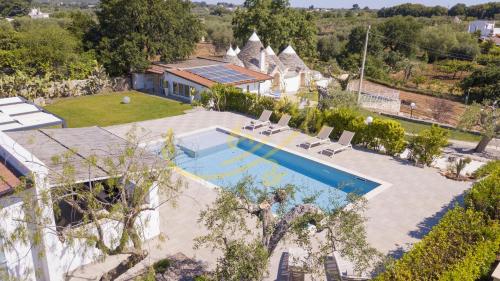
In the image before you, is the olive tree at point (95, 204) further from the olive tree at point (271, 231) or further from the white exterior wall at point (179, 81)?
the white exterior wall at point (179, 81)

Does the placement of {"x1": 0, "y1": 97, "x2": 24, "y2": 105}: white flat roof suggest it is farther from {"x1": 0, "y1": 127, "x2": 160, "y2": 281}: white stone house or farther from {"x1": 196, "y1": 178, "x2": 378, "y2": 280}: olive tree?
{"x1": 196, "y1": 178, "x2": 378, "y2": 280}: olive tree

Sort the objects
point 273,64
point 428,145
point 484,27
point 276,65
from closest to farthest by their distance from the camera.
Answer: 1. point 428,145
2. point 276,65
3. point 273,64
4. point 484,27

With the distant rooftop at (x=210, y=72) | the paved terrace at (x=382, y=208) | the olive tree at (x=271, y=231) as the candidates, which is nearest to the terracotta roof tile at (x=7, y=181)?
the paved terrace at (x=382, y=208)

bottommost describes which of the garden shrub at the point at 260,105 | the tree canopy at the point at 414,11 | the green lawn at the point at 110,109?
the green lawn at the point at 110,109

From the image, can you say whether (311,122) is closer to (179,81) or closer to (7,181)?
(179,81)

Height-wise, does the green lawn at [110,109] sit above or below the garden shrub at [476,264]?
below

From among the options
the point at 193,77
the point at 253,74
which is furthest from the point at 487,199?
the point at 253,74
